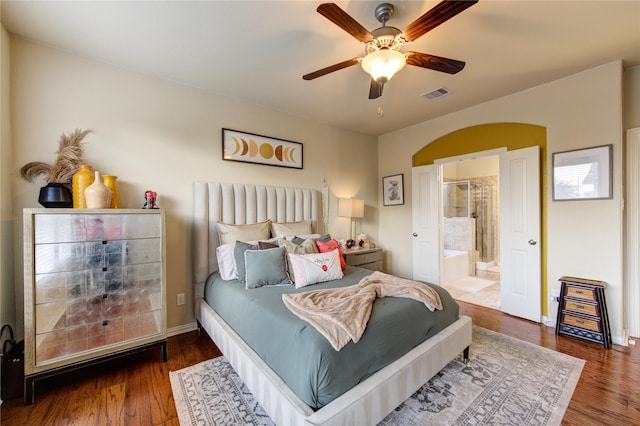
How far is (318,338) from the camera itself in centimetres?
134

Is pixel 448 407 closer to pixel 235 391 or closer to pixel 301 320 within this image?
pixel 301 320

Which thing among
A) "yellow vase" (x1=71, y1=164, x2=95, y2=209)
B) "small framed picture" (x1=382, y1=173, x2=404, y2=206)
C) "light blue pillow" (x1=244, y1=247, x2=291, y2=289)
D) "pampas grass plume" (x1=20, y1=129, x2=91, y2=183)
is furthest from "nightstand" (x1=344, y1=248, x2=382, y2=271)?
"pampas grass plume" (x1=20, y1=129, x2=91, y2=183)

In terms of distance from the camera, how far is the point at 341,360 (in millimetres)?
1318

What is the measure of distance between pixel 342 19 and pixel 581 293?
3.30 metres

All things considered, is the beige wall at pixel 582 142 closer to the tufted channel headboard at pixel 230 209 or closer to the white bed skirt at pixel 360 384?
the white bed skirt at pixel 360 384

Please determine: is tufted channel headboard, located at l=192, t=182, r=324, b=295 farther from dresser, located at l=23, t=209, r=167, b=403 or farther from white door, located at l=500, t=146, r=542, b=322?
white door, located at l=500, t=146, r=542, b=322

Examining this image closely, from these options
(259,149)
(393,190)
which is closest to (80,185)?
(259,149)

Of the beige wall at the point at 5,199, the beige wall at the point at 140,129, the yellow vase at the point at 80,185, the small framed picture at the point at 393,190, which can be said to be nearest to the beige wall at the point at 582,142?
the small framed picture at the point at 393,190

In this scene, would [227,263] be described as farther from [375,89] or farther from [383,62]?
[383,62]

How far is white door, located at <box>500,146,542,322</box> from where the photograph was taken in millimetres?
3035

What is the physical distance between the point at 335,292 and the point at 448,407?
102cm

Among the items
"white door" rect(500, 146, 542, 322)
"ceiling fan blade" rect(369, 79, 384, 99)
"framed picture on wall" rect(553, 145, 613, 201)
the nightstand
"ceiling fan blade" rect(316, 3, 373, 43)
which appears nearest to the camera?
"ceiling fan blade" rect(316, 3, 373, 43)

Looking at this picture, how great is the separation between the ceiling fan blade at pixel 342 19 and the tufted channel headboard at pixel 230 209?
205 centimetres

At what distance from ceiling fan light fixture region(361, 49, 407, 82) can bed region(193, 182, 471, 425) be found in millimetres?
1852
